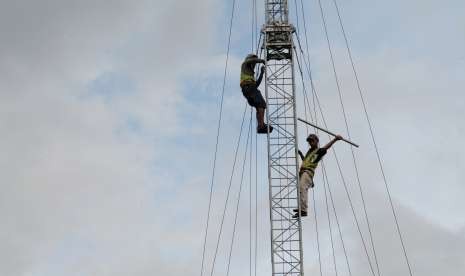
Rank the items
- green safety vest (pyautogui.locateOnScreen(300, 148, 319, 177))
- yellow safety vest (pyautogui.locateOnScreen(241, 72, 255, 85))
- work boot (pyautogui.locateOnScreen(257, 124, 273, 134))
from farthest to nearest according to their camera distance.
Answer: work boot (pyautogui.locateOnScreen(257, 124, 273, 134))
green safety vest (pyautogui.locateOnScreen(300, 148, 319, 177))
yellow safety vest (pyautogui.locateOnScreen(241, 72, 255, 85))

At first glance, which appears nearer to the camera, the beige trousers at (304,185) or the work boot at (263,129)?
the beige trousers at (304,185)

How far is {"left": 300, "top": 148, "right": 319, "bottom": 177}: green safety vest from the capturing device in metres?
64.6

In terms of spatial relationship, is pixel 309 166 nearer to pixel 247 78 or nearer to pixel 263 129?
pixel 263 129

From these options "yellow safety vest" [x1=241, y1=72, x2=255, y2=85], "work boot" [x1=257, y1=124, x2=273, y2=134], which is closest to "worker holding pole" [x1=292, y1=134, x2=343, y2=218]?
"work boot" [x1=257, y1=124, x2=273, y2=134]

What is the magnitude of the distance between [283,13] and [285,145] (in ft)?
19.6

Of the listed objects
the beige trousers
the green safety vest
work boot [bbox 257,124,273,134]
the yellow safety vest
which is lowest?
the beige trousers

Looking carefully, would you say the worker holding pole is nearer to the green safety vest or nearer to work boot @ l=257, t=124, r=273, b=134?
the green safety vest

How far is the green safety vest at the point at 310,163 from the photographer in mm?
64562

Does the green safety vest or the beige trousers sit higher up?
the green safety vest

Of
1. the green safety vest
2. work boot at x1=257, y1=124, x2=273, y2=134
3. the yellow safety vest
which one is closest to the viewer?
the yellow safety vest

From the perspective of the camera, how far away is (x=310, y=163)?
64625 mm

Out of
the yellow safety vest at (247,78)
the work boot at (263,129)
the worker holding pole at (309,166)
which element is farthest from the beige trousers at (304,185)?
the yellow safety vest at (247,78)

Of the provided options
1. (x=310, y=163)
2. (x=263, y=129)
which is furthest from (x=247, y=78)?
(x=310, y=163)

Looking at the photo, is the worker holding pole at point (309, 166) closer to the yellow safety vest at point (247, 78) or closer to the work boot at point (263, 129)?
the work boot at point (263, 129)
